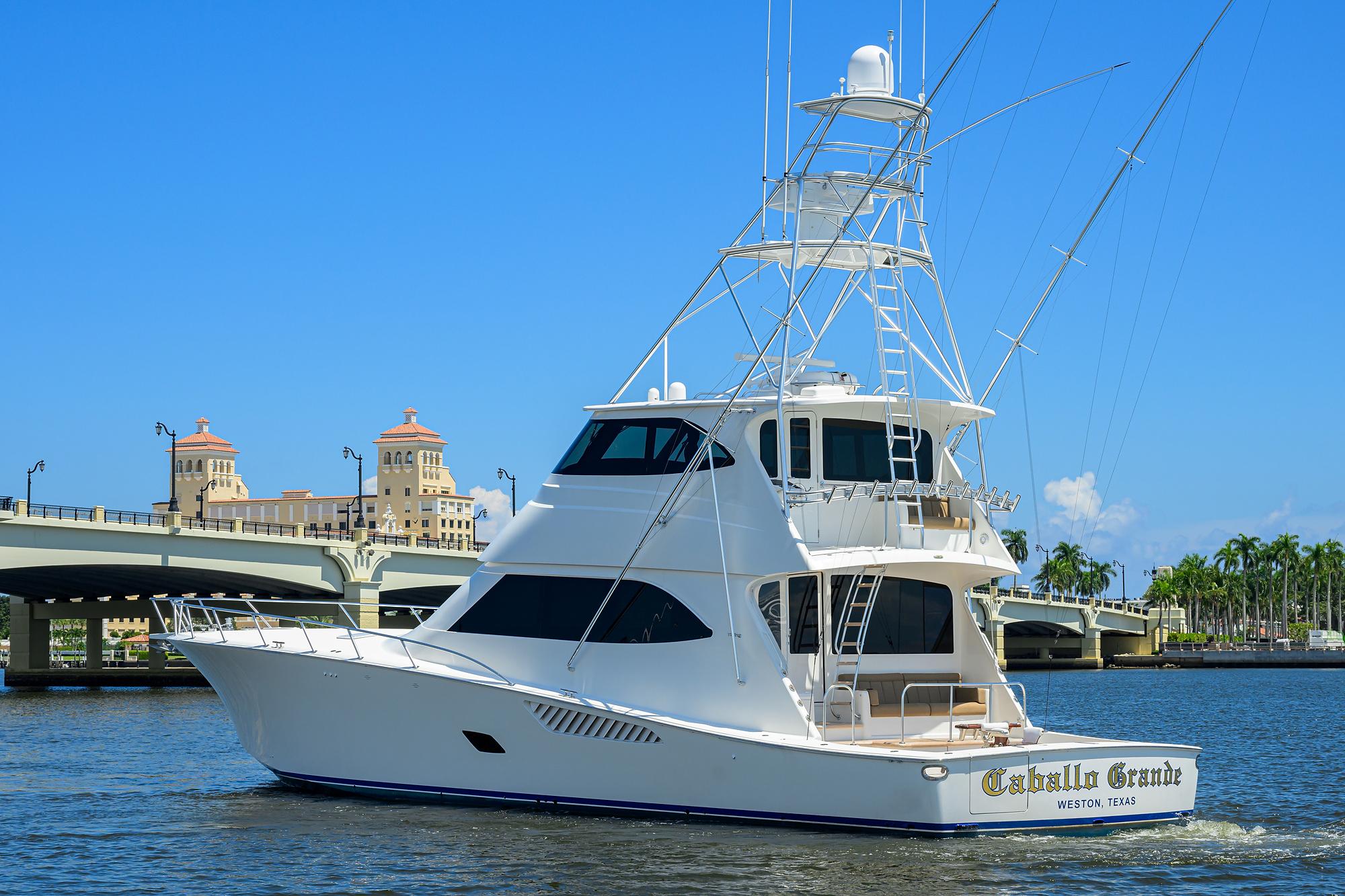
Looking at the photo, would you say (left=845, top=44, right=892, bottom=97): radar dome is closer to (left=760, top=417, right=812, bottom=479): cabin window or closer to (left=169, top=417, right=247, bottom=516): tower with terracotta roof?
(left=760, top=417, right=812, bottom=479): cabin window

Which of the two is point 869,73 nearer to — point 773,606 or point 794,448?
point 794,448

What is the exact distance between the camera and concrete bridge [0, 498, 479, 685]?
4406 cm

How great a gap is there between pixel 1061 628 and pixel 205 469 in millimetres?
127936

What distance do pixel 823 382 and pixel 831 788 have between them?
4472 mm

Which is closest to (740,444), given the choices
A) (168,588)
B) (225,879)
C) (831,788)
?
(831,788)

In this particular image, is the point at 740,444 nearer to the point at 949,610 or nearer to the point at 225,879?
the point at 949,610

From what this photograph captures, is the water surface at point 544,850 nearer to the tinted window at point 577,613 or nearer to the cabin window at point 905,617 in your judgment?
the tinted window at point 577,613

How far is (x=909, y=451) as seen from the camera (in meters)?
16.2

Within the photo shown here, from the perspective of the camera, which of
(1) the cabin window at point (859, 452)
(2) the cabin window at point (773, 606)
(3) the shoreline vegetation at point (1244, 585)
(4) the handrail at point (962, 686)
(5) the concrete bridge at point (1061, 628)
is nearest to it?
(4) the handrail at point (962, 686)

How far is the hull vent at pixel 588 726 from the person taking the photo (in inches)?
569

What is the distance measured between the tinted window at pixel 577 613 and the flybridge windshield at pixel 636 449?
1247 mm

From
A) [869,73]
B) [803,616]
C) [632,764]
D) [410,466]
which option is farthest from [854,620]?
[410,466]

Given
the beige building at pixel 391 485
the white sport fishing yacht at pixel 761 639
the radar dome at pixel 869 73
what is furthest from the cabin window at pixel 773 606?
the beige building at pixel 391 485

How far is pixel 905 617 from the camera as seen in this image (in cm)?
1598
